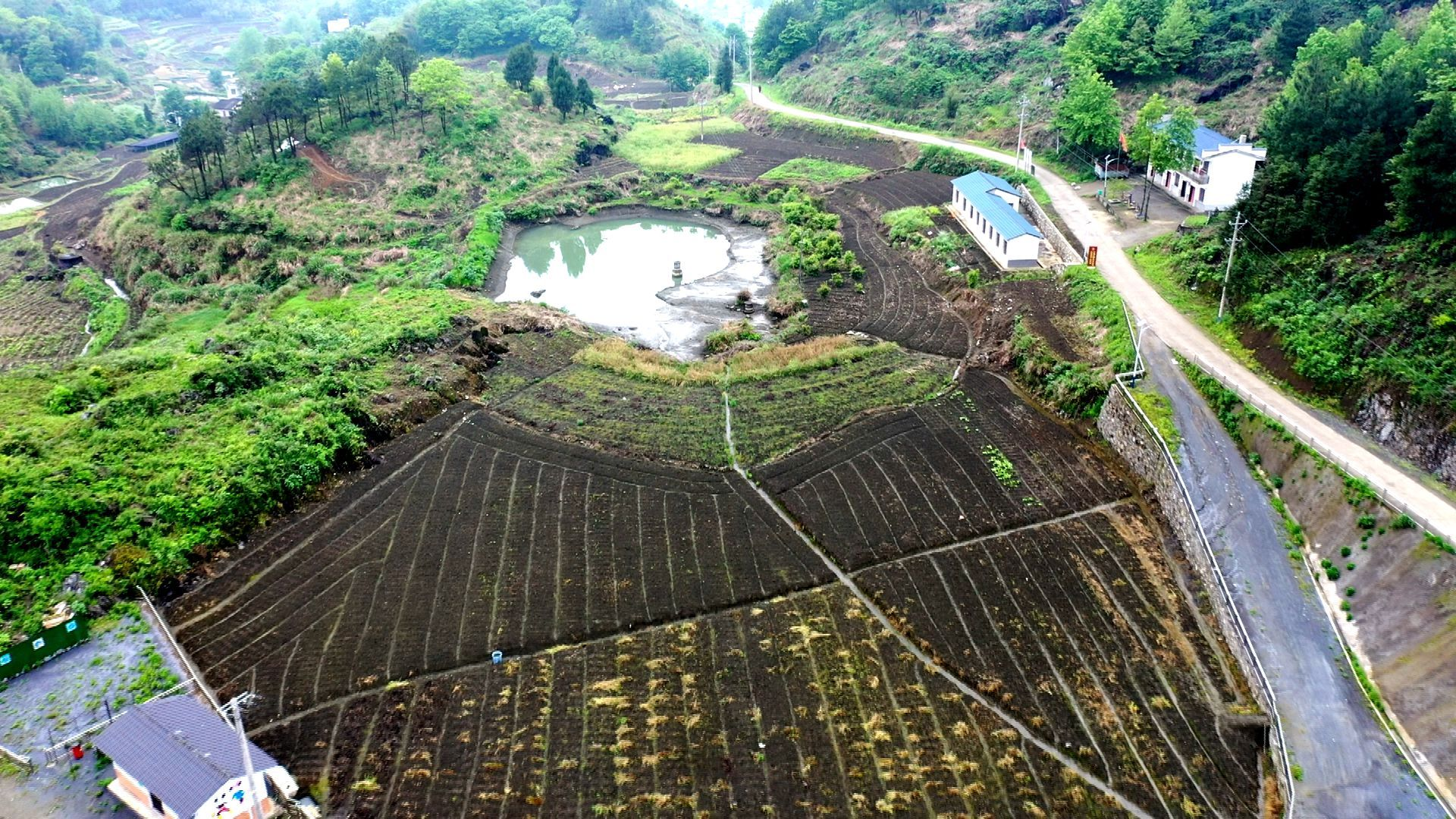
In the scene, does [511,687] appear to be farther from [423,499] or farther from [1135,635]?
[1135,635]

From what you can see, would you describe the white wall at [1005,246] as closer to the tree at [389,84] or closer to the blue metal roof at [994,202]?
the blue metal roof at [994,202]

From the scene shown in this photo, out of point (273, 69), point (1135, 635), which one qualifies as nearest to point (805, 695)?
point (1135, 635)

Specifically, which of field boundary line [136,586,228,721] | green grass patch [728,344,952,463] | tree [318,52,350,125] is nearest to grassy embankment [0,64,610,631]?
field boundary line [136,586,228,721]

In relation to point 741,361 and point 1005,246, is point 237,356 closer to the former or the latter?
point 741,361

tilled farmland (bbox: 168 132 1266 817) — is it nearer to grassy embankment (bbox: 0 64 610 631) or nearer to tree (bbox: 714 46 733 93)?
grassy embankment (bbox: 0 64 610 631)

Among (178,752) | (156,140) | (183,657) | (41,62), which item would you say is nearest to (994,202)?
(183,657)

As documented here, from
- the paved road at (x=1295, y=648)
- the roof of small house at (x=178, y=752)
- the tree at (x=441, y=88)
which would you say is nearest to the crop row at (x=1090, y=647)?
the paved road at (x=1295, y=648)
